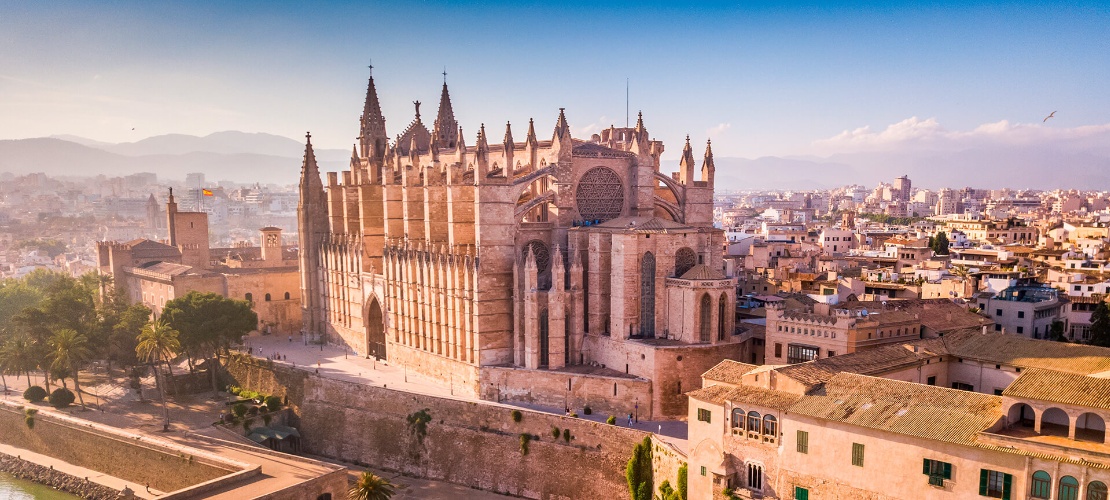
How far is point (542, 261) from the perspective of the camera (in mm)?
45562

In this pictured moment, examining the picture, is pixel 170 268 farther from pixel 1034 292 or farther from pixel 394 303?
pixel 1034 292

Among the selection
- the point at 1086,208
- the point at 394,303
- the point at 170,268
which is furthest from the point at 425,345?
the point at 1086,208

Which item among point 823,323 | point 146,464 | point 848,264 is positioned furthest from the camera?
point 848,264

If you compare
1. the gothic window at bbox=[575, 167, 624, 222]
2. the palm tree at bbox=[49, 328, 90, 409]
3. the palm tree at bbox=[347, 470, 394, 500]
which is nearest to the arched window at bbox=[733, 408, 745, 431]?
the palm tree at bbox=[347, 470, 394, 500]

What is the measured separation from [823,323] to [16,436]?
1818 inches

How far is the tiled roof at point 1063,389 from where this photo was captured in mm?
23078

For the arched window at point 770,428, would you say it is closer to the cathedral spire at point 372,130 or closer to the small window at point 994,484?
the small window at point 994,484

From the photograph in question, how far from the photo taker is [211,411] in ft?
159

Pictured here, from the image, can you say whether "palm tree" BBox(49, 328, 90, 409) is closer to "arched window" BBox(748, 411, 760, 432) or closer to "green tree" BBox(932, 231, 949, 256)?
"arched window" BBox(748, 411, 760, 432)

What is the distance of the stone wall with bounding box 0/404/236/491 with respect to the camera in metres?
38.5

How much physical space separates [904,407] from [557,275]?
1939cm

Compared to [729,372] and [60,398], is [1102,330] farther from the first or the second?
[60,398]

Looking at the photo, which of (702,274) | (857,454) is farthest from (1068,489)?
(702,274)

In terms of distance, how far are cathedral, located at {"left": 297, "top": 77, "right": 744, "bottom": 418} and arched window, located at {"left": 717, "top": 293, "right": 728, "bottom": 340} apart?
0.17ft
